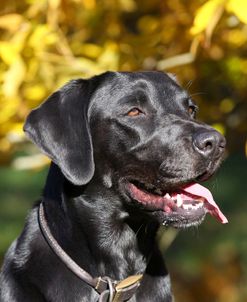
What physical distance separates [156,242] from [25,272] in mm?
647

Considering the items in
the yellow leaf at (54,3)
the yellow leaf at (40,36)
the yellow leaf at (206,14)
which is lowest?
the yellow leaf at (40,36)

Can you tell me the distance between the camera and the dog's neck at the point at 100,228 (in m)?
4.23

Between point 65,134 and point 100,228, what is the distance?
0.49 metres

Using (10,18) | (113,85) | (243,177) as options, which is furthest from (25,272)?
(243,177)

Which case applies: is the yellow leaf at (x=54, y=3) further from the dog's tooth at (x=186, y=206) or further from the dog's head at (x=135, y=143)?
the dog's tooth at (x=186, y=206)

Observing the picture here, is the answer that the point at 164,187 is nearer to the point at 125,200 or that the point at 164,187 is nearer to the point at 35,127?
the point at 125,200

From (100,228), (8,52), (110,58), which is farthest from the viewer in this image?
(110,58)

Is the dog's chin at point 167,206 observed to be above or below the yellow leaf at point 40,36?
below

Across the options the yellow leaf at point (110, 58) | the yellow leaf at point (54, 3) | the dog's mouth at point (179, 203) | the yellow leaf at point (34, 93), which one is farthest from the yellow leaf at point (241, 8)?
the yellow leaf at point (34, 93)

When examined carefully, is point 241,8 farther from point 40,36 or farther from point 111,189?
point 40,36

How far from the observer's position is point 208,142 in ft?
13.0

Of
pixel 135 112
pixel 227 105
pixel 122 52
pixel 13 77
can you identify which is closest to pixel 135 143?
pixel 135 112

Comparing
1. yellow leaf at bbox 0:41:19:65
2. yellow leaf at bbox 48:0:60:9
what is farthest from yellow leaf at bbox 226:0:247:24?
yellow leaf at bbox 0:41:19:65

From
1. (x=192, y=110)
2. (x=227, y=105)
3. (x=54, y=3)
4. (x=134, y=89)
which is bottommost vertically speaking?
(x=227, y=105)
